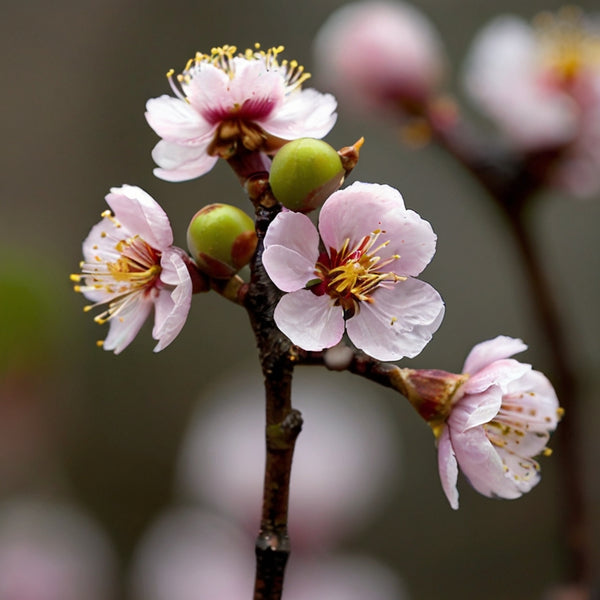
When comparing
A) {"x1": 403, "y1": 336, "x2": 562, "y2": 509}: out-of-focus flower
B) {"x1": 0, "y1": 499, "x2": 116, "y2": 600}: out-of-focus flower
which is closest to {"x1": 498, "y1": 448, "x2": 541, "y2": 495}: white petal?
{"x1": 403, "y1": 336, "x2": 562, "y2": 509}: out-of-focus flower

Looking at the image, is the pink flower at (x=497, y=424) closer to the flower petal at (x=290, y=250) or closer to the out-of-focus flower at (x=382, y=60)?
the flower petal at (x=290, y=250)

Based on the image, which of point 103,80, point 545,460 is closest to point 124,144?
point 103,80

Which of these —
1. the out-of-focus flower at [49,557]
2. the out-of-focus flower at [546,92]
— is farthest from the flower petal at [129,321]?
the out-of-focus flower at [49,557]

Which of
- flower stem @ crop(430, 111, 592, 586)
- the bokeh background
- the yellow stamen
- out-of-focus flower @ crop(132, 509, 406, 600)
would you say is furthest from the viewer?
the bokeh background

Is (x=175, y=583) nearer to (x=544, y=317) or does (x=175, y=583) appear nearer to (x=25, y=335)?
(x=544, y=317)

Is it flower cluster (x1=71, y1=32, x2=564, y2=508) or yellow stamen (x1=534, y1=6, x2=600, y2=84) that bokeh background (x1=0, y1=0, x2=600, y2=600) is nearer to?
yellow stamen (x1=534, y1=6, x2=600, y2=84)
